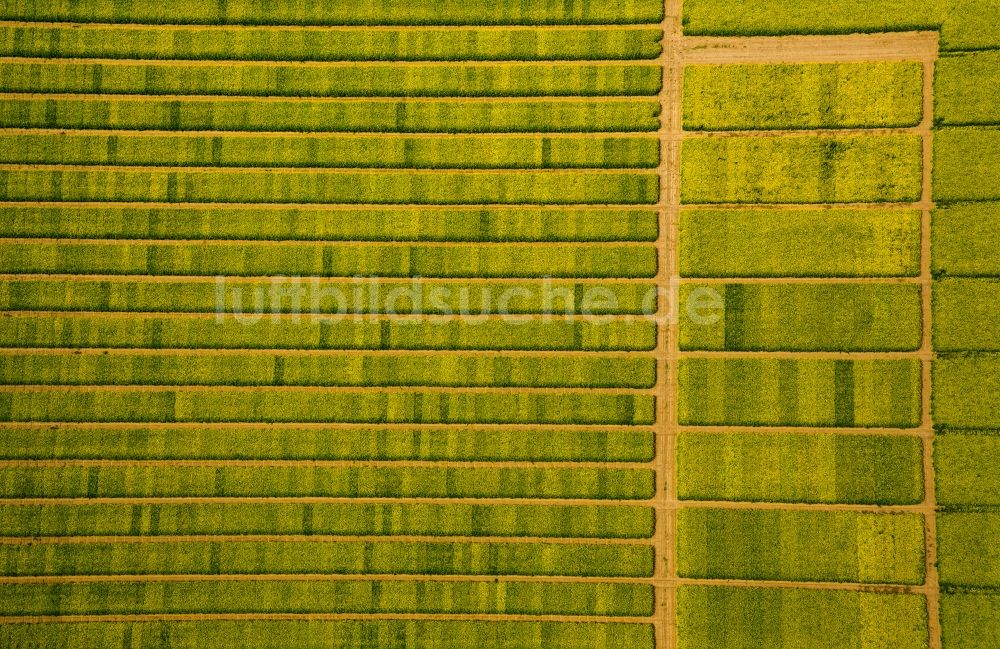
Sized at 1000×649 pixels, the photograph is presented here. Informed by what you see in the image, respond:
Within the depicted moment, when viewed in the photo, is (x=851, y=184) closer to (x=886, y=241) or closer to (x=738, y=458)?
(x=886, y=241)

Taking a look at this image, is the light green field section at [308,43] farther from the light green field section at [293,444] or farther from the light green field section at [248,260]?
the light green field section at [293,444]

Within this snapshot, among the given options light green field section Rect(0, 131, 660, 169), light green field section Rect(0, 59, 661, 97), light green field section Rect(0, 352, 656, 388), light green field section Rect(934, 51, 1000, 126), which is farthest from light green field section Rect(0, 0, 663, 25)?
light green field section Rect(0, 352, 656, 388)

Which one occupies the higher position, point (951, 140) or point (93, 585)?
point (951, 140)

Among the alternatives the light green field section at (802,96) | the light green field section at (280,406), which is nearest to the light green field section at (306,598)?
the light green field section at (280,406)

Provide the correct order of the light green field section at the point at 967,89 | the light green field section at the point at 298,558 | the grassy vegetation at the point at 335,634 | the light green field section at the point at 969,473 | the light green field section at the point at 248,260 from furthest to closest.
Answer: the light green field section at the point at 248,260 → the light green field section at the point at 967,89 → the light green field section at the point at 298,558 → the grassy vegetation at the point at 335,634 → the light green field section at the point at 969,473

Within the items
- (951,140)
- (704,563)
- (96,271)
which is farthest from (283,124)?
(951,140)

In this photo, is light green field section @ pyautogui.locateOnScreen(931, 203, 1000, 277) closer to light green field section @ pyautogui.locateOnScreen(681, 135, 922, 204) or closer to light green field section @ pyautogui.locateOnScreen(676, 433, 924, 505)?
light green field section @ pyautogui.locateOnScreen(681, 135, 922, 204)
